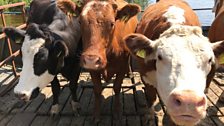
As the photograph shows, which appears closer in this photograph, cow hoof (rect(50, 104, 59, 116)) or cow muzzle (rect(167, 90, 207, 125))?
cow muzzle (rect(167, 90, 207, 125))

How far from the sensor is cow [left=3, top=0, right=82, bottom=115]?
3975mm

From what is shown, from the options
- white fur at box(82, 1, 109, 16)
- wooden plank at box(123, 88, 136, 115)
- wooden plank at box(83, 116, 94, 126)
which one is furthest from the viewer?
wooden plank at box(123, 88, 136, 115)

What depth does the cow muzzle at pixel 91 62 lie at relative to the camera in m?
3.31

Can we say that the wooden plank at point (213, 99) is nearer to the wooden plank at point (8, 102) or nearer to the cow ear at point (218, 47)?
the cow ear at point (218, 47)

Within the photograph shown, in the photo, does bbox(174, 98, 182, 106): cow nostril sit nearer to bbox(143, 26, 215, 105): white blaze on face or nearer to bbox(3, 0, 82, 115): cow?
bbox(143, 26, 215, 105): white blaze on face

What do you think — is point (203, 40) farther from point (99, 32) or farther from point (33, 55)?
point (33, 55)

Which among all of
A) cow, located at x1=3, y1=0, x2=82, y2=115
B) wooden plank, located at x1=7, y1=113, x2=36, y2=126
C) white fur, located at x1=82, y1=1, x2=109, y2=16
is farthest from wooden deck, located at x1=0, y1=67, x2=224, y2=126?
white fur, located at x1=82, y1=1, x2=109, y2=16

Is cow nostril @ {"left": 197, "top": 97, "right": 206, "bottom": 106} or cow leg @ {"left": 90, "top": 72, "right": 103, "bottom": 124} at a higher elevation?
cow nostril @ {"left": 197, "top": 97, "right": 206, "bottom": 106}

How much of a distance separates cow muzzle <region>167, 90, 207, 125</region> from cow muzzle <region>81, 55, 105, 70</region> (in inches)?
42.1

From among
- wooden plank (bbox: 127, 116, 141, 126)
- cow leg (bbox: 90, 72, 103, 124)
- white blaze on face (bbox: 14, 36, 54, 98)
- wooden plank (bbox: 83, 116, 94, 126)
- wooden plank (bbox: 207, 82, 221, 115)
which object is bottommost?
wooden plank (bbox: 207, 82, 221, 115)

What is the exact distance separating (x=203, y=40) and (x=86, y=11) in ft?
4.65

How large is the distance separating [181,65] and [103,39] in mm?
1225

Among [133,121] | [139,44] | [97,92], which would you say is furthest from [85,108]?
[139,44]

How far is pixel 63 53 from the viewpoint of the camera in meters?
4.14
